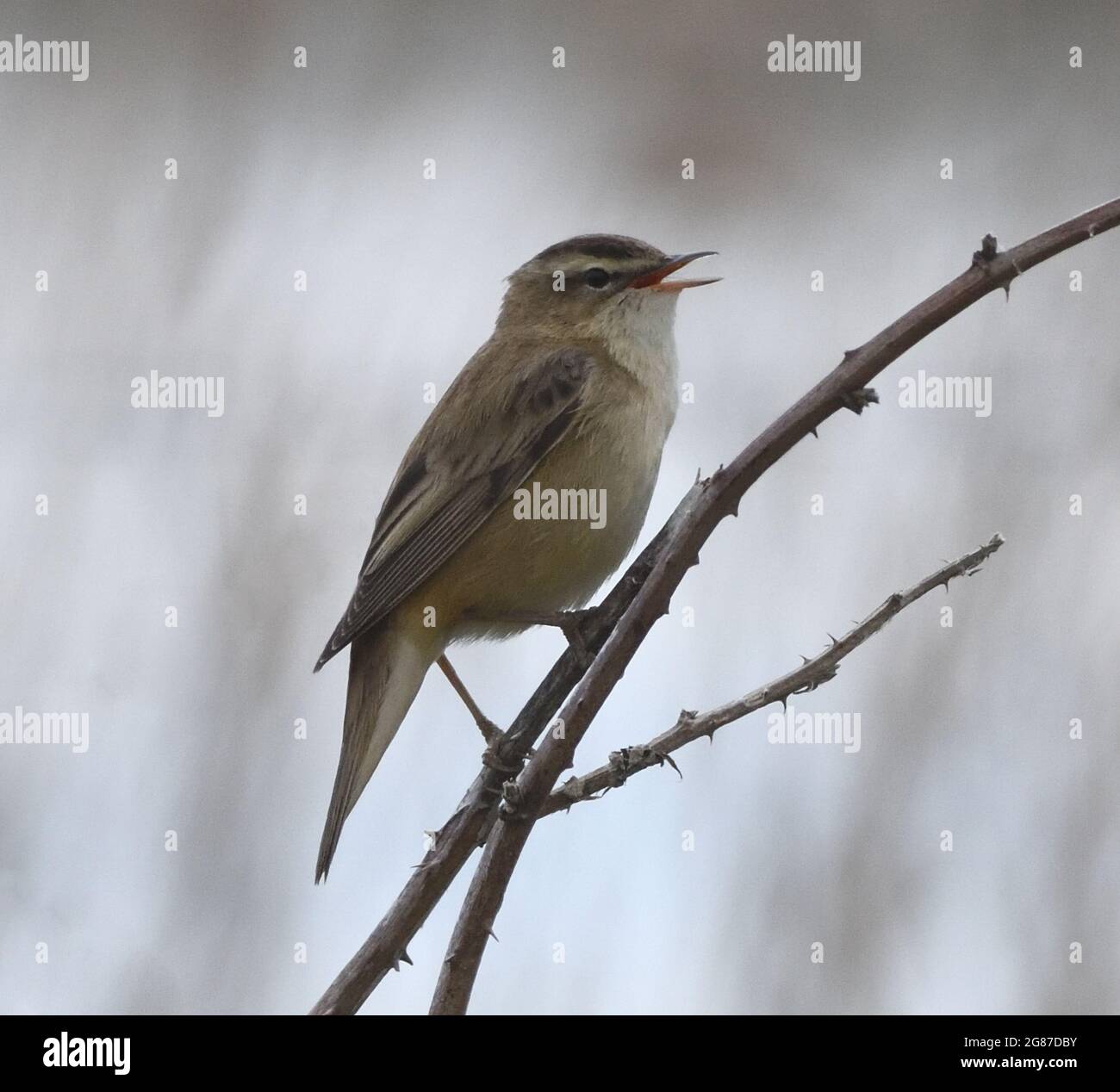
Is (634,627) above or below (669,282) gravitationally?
below

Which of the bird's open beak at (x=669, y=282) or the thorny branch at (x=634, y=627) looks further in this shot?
the bird's open beak at (x=669, y=282)

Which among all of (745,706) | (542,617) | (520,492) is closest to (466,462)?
(520,492)

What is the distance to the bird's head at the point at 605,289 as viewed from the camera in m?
4.02

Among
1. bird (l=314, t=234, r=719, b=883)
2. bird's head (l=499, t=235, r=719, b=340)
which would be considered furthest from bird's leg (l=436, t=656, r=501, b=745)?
bird's head (l=499, t=235, r=719, b=340)

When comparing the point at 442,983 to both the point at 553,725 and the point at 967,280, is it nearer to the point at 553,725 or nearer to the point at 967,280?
the point at 553,725

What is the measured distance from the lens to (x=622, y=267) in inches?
161

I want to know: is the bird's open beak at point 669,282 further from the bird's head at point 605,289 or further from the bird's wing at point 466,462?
the bird's wing at point 466,462

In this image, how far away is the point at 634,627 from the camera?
1726 millimetres

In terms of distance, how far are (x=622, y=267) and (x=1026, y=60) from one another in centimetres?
204

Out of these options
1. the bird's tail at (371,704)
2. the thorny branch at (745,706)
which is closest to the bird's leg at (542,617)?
the bird's tail at (371,704)

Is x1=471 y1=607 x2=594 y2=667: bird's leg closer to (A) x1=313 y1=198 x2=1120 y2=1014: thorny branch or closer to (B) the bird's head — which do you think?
(B) the bird's head

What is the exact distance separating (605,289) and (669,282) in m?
0.26

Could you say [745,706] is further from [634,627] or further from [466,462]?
[466,462]

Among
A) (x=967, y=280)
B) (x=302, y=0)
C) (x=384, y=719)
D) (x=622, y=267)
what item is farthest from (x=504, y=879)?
(x=302, y=0)
